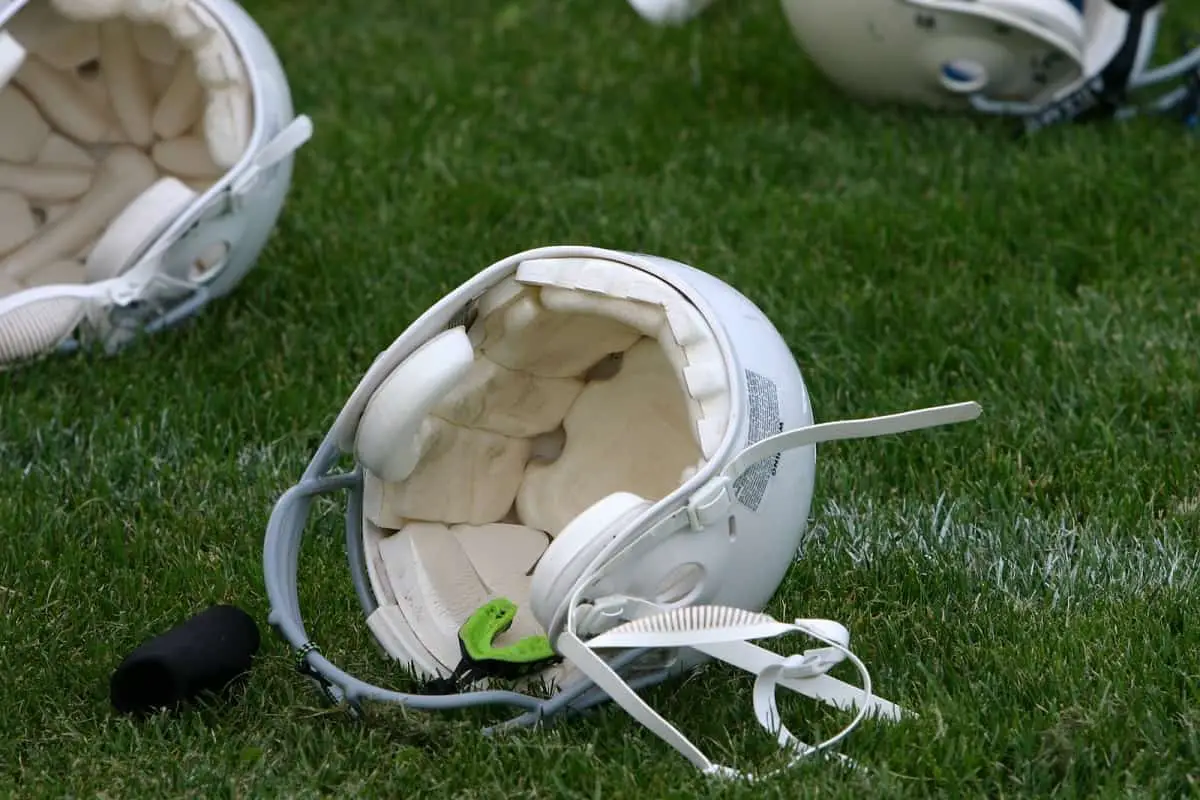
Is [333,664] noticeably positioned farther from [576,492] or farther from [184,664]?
[576,492]

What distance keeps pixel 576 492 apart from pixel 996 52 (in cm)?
219

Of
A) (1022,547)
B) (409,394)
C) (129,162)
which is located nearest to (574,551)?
(409,394)

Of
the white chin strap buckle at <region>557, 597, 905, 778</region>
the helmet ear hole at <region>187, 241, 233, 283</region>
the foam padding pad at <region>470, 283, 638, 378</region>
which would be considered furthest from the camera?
the helmet ear hole at <region>187, 241, 233, 283</region>

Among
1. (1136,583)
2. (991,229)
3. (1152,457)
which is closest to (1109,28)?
(991,229)

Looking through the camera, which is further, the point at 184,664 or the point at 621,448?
the point at 621,448

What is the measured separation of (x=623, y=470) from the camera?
8.57 ft

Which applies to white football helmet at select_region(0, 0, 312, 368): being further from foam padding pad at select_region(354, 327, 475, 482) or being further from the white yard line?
the white yard line

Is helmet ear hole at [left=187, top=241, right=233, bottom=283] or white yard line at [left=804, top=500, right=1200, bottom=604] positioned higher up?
helmet ear hole at [left=187, top=241, right=233, bottom=283]

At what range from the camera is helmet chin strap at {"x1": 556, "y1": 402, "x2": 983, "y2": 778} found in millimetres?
2023

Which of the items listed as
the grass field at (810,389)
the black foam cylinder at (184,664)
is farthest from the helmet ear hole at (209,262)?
the black foam cylinder at (184,664)

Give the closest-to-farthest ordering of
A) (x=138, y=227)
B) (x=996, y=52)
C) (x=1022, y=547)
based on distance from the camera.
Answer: (x=1022, y=547)
(x=138, y=227)
(x=996, y=52)

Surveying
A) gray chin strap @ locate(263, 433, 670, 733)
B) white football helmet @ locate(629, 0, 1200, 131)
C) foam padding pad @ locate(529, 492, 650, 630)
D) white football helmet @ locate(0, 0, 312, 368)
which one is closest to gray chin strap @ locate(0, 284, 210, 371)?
white football helmet @ locate(0, 0, 312, 368)

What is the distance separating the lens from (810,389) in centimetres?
327

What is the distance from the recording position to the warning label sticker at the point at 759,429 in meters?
2.14
